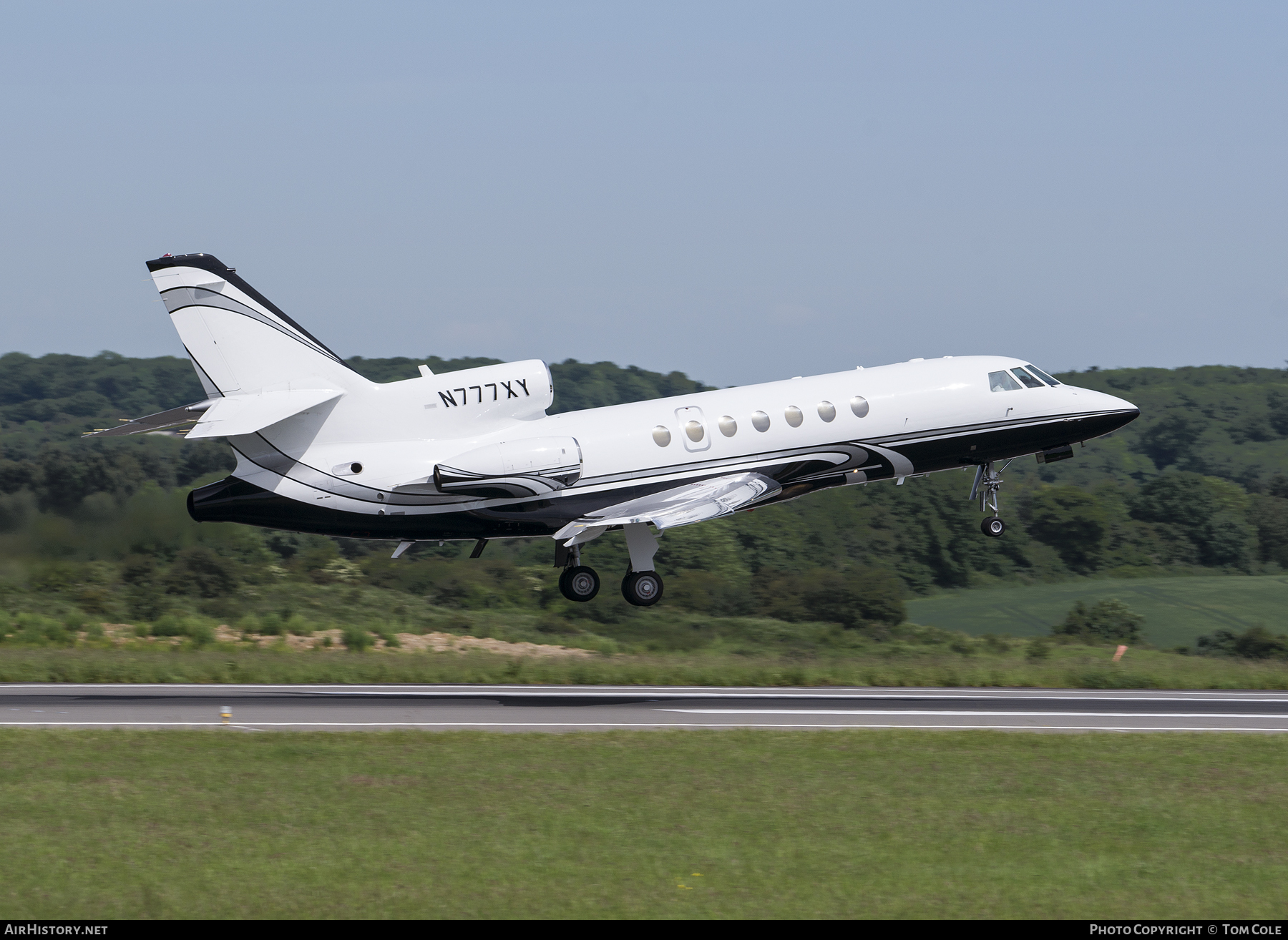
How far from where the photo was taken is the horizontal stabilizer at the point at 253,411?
2795 centimetres

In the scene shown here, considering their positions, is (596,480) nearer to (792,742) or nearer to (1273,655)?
(792,742)

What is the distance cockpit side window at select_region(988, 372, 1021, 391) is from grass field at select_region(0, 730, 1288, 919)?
11457 millimetres

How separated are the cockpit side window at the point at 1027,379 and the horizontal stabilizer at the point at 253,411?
1607 cm

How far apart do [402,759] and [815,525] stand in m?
55.8

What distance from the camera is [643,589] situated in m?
32.2

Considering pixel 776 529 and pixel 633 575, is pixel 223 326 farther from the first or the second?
pixel 776 529

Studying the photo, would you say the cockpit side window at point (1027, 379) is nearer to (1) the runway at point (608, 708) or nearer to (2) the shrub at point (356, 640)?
(1) the runway at point (608, 708)

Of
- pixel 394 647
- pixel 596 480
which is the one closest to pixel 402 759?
pixel 596 480

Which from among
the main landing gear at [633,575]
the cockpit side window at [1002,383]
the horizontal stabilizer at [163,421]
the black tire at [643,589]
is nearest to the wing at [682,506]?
the main landing gear at [633,575]

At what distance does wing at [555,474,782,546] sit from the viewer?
29.8m

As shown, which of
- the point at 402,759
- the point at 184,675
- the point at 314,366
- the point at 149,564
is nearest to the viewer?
the point at 402,759

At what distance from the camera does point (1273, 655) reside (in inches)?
1935

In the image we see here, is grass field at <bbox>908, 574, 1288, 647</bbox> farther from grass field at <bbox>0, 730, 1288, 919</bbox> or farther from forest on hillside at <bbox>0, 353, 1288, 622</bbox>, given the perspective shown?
grass field at <bbox>0, 730, 1288, 919</bbox>

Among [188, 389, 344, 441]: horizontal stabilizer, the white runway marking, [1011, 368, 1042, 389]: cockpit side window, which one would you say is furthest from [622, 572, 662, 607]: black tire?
[1011, 368, 1042, 389]: cockpit side window
